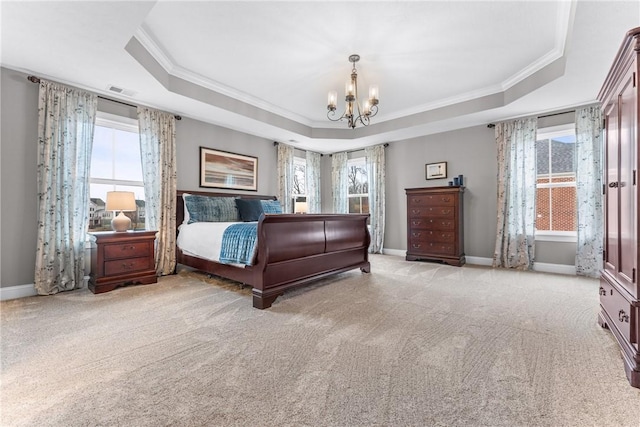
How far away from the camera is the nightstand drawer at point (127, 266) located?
3307 mm

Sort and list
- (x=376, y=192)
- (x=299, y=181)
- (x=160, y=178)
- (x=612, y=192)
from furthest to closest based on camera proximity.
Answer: (x=299, y=181), (x=376, y=192), (x=160, y=178), (x=612, y=192)

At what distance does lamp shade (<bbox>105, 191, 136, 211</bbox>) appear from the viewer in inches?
132

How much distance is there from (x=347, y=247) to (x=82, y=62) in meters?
3.60

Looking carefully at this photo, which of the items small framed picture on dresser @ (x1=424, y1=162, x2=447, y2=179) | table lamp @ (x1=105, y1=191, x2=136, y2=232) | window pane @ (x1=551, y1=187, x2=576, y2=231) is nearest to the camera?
table lamp @ (x1=105, y1=191, x2=136, y2=232)

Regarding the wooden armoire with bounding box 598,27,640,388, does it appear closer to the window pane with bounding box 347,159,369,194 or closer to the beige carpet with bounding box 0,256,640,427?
the beige carpet with bounding box 0,256,640,427

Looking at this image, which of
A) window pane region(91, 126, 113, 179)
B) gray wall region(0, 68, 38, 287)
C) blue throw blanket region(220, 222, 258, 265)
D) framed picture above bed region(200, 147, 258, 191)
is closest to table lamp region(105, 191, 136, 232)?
window pane region(91, 126, 113, 179)

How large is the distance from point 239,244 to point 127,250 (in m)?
1.59

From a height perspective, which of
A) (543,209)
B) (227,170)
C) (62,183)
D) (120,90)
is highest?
(120,90)

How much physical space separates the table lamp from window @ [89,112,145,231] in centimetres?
50

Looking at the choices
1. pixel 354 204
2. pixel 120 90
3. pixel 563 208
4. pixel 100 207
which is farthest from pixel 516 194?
pixel 100 207

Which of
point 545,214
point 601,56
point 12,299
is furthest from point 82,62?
point 545,214

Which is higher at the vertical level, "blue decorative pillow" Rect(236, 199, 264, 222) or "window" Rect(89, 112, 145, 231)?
"window" Rect(89, 112, 145, 231)

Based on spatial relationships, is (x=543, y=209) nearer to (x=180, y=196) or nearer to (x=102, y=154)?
(x=180, y=196)

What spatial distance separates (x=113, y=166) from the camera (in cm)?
385
